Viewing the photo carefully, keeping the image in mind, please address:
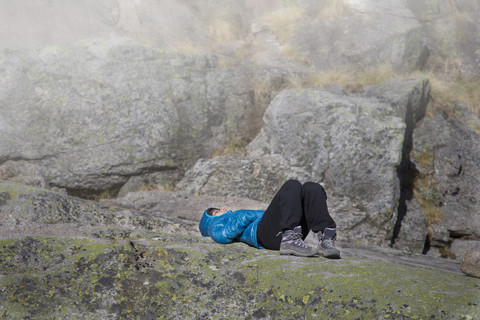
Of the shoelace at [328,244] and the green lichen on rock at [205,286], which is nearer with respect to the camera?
the green lichen on rock at [205,286]

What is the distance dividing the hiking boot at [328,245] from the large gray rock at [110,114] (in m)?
6.46

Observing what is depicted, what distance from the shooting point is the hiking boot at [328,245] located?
15.0ft

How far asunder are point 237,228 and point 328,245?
120 centimetres

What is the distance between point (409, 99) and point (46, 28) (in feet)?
33.2

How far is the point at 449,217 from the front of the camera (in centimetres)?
1052

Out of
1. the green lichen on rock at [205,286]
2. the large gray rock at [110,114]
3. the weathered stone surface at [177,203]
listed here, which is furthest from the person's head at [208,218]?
the large gray rock at [110,114]

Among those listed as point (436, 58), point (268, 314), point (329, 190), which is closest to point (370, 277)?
point (268, 314)

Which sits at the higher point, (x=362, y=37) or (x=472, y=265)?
(x=362, y=37)

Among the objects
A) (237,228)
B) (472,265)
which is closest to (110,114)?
(237,228)

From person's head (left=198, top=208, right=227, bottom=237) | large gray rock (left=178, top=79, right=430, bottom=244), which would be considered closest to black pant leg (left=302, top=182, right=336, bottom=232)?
person's head (left=198, top=208, right=227, bottom=237)

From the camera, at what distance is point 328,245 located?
4680mm

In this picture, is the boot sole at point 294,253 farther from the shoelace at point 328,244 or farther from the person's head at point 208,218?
the person's head at point 208,218

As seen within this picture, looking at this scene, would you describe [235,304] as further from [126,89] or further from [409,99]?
[409,99]

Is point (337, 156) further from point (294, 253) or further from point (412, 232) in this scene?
point (294, 253)
